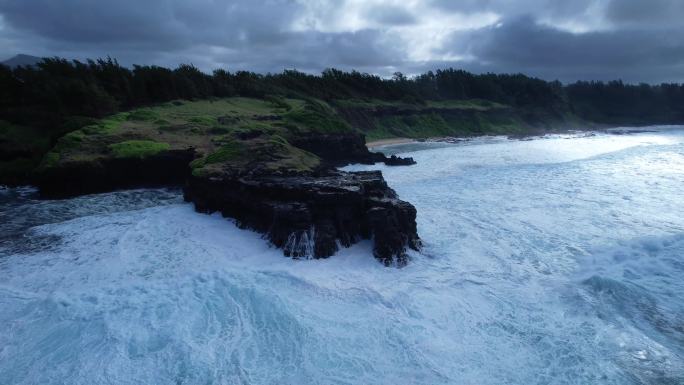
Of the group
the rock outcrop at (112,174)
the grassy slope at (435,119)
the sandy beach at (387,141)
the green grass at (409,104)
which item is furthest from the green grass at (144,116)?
the green grass at (409,104)

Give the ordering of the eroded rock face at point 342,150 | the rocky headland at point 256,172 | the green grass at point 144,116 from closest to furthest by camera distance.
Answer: the rocky headland at point 256,172 < the green grass at point 144,116 < the eroded rock face at point 342,150

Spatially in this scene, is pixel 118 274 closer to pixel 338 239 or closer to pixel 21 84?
pixel 338 239

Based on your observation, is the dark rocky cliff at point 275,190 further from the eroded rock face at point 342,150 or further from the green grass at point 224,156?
the eroded rock face at point 342,150

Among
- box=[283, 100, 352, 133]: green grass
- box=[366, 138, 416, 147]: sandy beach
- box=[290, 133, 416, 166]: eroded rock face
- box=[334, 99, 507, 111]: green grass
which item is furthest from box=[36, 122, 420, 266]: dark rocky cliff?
box=[334, 99, 507, 111]: green grass

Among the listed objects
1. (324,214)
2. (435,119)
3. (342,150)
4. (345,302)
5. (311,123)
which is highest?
(311,123)

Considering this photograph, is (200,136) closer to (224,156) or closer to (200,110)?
(224,156)

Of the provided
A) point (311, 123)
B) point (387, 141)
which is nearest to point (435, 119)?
point (387, 141)
